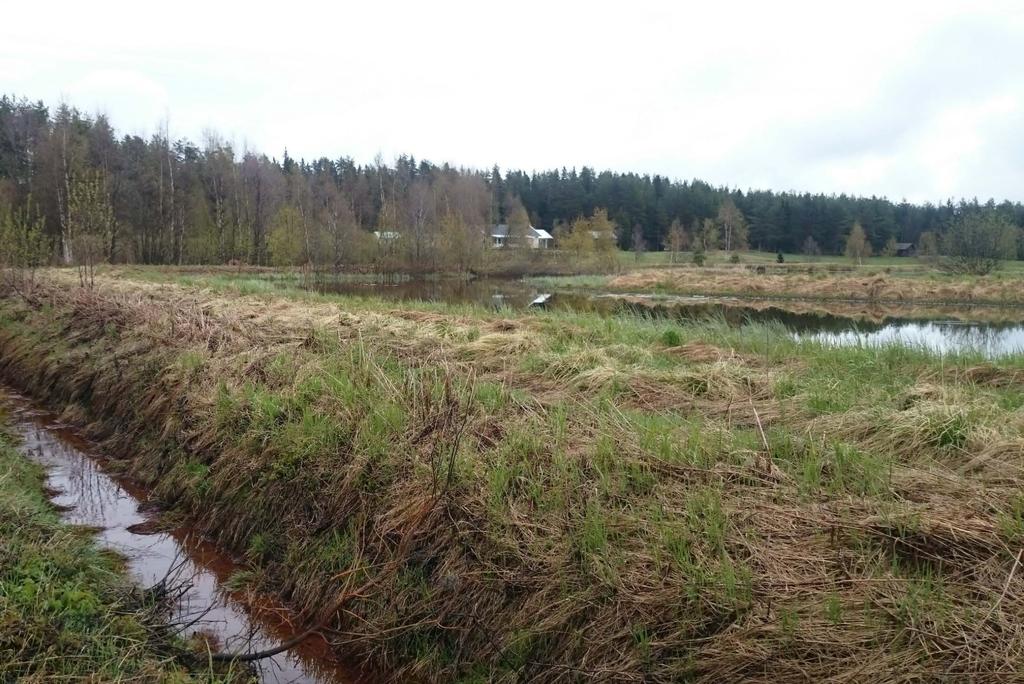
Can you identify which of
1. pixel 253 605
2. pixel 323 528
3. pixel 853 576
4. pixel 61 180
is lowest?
pixel 253 605

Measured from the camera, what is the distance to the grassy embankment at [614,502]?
136 inches

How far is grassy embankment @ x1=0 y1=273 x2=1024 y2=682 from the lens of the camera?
346cm

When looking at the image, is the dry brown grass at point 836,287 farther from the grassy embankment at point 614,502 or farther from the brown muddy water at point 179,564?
the brown muddy water at point 179,564

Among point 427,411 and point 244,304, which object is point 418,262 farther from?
point 427,411

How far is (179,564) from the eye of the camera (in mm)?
5977

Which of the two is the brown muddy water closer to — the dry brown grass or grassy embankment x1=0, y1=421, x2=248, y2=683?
grassy embankment x1=0, y1=421, x2=248, y2=683

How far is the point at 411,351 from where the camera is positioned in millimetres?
8773

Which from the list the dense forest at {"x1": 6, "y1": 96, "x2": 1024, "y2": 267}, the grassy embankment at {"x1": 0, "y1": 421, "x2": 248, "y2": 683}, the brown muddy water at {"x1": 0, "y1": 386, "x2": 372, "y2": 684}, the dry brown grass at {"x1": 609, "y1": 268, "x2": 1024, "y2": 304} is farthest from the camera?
the dense forest at {"x1": 6, "y1": 96, "x2": 1024, "y2": 267}

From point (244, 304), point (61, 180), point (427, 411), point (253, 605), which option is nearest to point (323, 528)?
point (253, 605)

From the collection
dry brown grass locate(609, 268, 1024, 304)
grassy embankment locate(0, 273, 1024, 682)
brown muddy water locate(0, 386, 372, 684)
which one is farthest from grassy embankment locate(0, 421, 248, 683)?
dry brown grass locate(609, 268, 1024, 304)

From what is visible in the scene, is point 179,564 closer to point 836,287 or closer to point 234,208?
point 836,287

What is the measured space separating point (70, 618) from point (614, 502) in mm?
3181

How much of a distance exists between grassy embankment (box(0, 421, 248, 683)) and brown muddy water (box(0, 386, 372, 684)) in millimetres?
298

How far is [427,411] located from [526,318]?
7373 mm
